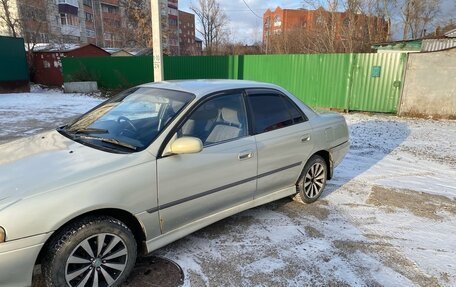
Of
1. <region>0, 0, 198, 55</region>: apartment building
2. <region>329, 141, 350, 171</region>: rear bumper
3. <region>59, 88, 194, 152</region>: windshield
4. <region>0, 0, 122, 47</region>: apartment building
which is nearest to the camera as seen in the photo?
<region>59, 88, 194, 152</region>: windshield

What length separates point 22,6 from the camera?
30.1 meters

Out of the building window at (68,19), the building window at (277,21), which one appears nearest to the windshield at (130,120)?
the building window at (277,21)

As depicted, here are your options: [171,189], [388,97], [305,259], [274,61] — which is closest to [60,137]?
[171,189]

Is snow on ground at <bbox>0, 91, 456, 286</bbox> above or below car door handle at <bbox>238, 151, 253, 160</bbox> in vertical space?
below

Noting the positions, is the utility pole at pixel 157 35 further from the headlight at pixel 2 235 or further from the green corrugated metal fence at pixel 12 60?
the green corrugated metal fence at pixel 12 60

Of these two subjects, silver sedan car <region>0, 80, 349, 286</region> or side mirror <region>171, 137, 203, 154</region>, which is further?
side mirror <region>171, 137, 203, 154</region>

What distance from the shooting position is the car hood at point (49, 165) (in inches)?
86.4

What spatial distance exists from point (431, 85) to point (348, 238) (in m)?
8.97

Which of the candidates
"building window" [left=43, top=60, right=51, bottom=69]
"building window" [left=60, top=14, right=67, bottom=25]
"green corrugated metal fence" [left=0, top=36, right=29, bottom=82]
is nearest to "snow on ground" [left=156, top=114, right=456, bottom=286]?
"green corrugated metal fence" [left=0, top=36, right=29, bottom=82]

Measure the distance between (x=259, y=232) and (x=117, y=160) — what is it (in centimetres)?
178

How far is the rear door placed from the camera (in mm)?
3488

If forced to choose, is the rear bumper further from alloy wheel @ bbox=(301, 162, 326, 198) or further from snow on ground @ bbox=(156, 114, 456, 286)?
snow on ground @ bbox=(156, 114, 456, 286)

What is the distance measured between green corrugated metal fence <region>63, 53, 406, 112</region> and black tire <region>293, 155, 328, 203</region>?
7949mm

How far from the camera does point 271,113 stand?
12.2 feet
